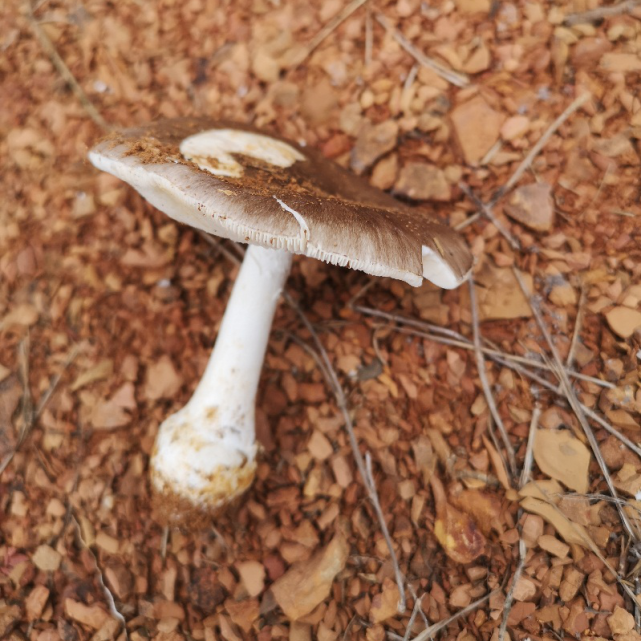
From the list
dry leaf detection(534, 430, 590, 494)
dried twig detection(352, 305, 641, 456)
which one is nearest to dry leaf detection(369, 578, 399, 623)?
dry leaf detection(534, 430, 590, 494)

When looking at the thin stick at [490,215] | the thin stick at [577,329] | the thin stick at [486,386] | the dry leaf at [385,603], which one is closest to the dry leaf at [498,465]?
the thin stick at [486,386]

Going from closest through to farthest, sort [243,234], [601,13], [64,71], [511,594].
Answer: [243,234] → [511,594] → [601,13] → [64,71]

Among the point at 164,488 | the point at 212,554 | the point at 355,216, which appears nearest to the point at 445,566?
the point at 212,554

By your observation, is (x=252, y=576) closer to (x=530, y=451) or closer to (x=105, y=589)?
(x=105, y=589)

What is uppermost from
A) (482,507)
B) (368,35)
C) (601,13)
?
(601,13)

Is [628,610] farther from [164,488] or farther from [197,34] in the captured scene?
[197,34]

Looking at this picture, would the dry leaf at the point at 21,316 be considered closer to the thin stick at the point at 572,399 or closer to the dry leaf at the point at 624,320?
the thin stick at the point at 572,399

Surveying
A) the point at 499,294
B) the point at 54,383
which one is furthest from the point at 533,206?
the point at 54,383
